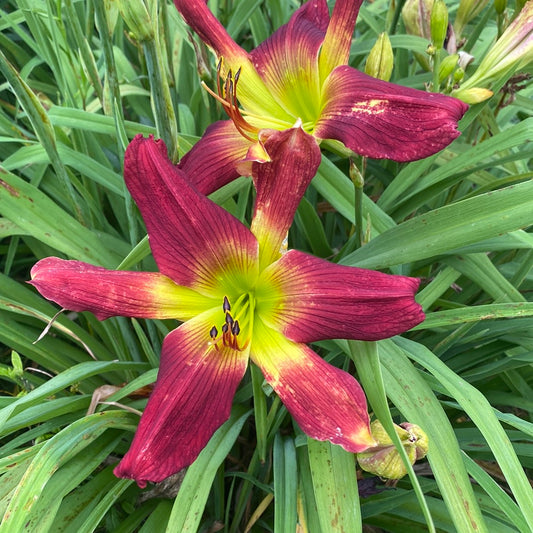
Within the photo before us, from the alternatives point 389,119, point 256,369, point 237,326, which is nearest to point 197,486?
point 256,369

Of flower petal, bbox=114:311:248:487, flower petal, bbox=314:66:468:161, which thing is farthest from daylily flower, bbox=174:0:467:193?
flower petal, bbox=114:311:248:487

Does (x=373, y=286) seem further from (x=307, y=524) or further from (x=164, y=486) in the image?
(x=164, y=486)

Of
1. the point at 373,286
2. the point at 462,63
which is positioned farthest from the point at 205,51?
the point at 373,286

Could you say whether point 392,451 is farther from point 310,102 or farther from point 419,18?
point 419,18

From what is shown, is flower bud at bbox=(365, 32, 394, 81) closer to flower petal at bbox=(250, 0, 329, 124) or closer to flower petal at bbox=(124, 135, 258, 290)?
flower petal at bbox=(250, 0, 329, 124)

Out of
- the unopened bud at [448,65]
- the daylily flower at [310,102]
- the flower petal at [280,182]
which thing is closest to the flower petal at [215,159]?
the daylily flower at [310,102]

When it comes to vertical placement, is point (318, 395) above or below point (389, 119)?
below

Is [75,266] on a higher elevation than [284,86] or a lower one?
lower
